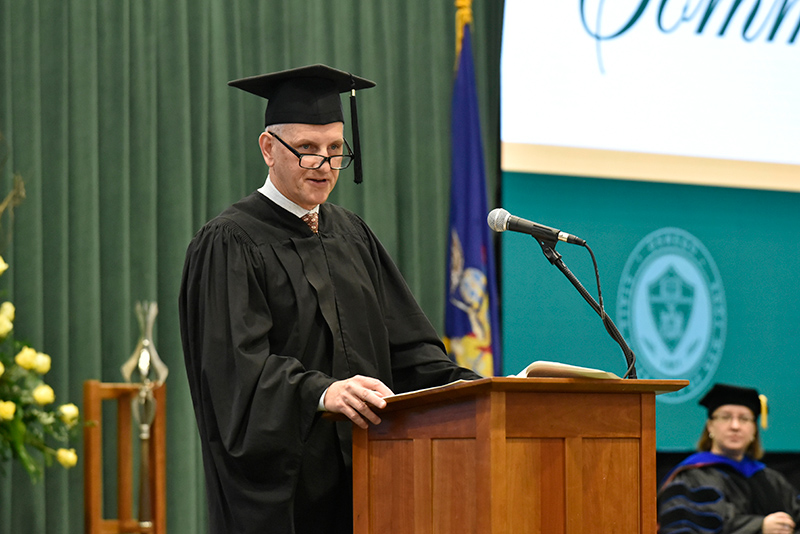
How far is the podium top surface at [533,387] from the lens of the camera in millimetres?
1764

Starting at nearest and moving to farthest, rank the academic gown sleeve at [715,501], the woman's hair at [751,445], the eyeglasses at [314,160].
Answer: the eyeglasses at [314,160], the academic gown sleeve at [715,501], the woman's hair at [751,445]

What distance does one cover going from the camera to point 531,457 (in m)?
1.81

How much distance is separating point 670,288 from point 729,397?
0.68 m

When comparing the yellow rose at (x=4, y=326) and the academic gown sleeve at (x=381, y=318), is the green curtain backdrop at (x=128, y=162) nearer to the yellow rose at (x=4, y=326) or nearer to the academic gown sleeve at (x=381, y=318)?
the yellow rose at (x=4, y=326)

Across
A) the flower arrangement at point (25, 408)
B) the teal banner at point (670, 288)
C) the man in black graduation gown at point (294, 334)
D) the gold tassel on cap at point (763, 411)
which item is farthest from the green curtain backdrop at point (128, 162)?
the man in black graduation gown at point (294, 334)

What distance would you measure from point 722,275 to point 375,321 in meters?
3.55

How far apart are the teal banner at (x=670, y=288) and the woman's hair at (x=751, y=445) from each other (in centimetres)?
11

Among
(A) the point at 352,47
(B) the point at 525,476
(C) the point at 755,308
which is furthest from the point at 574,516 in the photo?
(C) the point at 755,308

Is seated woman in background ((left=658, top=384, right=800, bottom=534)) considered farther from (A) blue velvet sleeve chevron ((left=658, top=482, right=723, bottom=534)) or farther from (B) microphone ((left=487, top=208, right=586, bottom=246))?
(B) microphone ((left=487, top=208, right=586, bottom=246))

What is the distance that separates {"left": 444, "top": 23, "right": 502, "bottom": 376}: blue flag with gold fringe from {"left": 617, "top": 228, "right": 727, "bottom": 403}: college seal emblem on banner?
2.39 ft

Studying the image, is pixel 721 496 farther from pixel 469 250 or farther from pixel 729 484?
pixel 469 250

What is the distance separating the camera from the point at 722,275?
564cm

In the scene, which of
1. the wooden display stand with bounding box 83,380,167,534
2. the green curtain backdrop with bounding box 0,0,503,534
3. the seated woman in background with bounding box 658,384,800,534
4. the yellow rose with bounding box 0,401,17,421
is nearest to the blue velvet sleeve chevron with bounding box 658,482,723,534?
the seated woman in background with bounding box 658,384,800,534

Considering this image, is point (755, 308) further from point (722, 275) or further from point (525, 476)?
point (525, 476)
